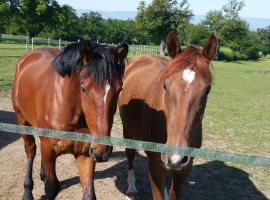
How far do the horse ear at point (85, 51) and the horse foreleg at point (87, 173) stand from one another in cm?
111

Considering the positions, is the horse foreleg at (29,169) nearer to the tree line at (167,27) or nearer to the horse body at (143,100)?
the horse body at (143,100)

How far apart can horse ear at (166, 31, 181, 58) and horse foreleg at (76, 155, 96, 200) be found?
142 cm

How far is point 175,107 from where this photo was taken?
110 inches

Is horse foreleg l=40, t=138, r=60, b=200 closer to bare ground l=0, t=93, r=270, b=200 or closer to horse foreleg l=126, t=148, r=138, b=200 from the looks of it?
bare ground l=0, t=93, r=270, b=200

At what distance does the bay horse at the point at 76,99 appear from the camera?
3062 mm

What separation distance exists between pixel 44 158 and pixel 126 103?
5.01 ft

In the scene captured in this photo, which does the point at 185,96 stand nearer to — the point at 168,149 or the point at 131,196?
the point at 168,149

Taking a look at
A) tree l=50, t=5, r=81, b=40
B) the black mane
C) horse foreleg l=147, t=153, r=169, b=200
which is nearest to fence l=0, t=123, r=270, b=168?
the black mane

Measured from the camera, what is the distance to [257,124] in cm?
988

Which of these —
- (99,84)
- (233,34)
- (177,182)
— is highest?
(233,34)

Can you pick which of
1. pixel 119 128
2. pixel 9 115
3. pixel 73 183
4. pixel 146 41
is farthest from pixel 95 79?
pixel 146 41

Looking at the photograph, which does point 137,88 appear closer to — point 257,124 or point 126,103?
point 126,103

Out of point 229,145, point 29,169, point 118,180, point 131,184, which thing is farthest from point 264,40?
point 29,169

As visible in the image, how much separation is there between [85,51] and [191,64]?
0.94 meters
